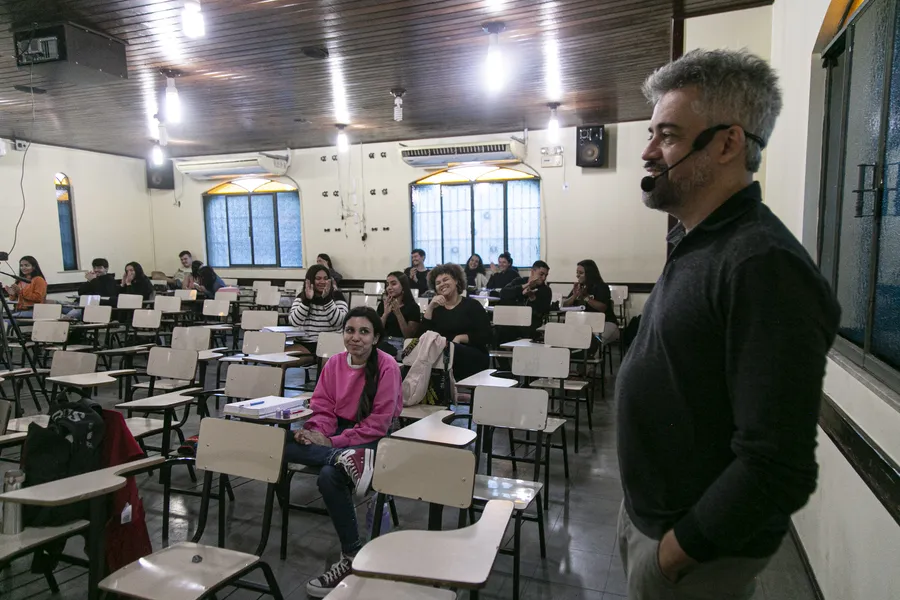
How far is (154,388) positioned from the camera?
422 cm

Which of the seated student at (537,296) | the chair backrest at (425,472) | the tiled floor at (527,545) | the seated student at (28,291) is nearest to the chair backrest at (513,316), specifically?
the seated student at (537,296)

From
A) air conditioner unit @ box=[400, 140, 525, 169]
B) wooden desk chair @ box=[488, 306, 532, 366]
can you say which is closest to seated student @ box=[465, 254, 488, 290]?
air conditioner unit @ box=[400, 140, 525, 169]

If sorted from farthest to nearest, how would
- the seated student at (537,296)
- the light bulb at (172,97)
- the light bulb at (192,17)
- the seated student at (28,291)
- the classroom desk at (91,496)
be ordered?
the seated student at (28,291) → the seated student at (537,296) → the light bulb at (172,97) → the light bulb at (192,17) → the classroom desk at (91,496)

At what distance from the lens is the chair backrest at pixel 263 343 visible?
4.95 metres

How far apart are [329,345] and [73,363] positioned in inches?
Answer: 73.4

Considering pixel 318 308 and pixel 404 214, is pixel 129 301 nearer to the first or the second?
pixel 318 308

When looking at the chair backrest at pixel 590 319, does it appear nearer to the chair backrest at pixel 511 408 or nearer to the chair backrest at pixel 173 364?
the chair backrest at pixel 511 408

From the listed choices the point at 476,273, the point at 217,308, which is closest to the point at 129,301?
the point at 217,308

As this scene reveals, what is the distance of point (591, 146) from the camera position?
8336 mm

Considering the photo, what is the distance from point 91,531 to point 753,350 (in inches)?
89.7

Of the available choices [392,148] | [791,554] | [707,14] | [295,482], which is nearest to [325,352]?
[295,482]

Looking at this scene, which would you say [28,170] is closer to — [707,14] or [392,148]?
[392,148]

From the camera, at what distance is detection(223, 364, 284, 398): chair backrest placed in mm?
3680

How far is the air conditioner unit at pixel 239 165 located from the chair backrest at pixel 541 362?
7.54 m
